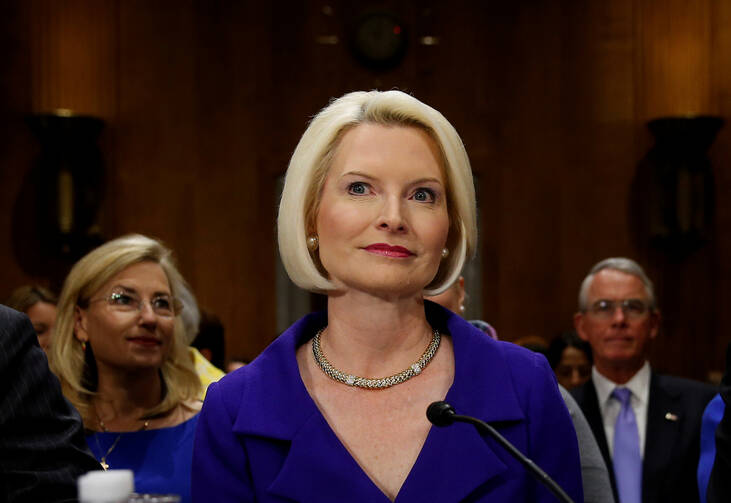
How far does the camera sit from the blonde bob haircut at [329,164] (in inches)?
83.4

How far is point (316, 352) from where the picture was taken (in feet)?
7.21

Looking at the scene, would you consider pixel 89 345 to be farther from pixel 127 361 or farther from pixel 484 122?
pixel 484 122

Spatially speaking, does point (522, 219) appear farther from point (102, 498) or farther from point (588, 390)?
point (102, 498)

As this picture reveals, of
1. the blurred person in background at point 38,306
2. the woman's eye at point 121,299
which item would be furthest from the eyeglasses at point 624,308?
the blurred person in background at point 38,306

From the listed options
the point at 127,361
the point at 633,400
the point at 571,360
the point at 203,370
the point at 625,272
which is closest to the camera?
the point at 127,361

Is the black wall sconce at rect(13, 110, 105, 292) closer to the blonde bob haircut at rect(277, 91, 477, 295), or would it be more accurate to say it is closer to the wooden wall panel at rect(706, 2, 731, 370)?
the wooden wall panel at rect(706, 2, 731, 370)

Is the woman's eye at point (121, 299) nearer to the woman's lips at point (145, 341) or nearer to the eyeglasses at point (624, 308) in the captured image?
the woman's lips at point (145, 341)

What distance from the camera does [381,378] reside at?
6.90 feet

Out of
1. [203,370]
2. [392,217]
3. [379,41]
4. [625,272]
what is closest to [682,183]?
[379,41]

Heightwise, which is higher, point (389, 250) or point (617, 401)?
point (389, 250)

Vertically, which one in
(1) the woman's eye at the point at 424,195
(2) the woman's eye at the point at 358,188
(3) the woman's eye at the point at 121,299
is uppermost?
(2) the woman's eye at the point at 358,188

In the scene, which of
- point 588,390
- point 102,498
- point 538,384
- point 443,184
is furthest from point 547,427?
point 588,390

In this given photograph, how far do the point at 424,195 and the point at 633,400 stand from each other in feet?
10.1

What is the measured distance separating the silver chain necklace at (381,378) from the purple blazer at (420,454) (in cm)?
6
